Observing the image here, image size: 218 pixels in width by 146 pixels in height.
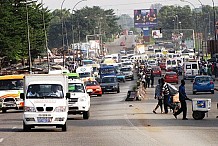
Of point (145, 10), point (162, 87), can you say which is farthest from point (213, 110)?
point (145, 10)

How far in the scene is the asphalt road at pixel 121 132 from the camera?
24.8m

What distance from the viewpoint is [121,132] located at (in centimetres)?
2878

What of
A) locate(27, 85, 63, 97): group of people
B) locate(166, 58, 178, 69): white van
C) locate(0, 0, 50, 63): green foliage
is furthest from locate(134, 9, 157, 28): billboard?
locate(27, 85, 63, 97): group of people

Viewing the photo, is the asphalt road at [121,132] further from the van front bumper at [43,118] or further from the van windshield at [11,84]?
the van windshield at [11,84]

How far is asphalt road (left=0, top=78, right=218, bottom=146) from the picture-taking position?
2480cm

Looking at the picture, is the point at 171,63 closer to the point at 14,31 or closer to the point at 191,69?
the point at 191,69

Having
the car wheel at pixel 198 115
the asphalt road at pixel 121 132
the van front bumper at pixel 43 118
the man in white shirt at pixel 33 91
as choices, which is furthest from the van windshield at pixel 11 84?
the van front bumper at pixel 43 118

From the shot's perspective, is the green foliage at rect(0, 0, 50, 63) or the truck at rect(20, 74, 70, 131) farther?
the green foliage at rect(0, 0, 50, 63)

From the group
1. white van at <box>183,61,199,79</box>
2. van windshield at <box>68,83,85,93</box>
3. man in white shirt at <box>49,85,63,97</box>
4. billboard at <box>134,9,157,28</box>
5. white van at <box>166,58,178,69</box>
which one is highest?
billboard at <box>134,9,157,28</box>

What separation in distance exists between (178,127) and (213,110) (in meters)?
12.0

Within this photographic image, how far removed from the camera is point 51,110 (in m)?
29.8

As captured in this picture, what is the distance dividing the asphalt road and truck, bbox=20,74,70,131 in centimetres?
40

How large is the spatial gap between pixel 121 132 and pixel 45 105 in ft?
10.1

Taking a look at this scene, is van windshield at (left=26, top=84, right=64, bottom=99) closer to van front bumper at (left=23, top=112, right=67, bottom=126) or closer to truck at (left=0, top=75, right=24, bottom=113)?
van front bumper at (left=23, top=112, right=67, bottom=126)
